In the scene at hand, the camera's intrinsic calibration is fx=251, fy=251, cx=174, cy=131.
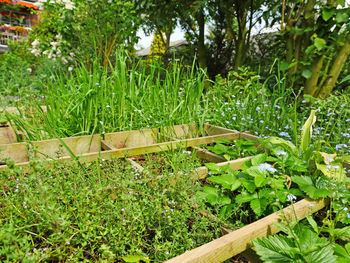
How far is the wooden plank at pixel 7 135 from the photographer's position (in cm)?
Result: 192

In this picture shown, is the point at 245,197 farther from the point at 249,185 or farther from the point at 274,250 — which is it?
the point at 274,250

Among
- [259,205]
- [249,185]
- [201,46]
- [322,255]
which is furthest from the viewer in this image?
Answer: [201,46]

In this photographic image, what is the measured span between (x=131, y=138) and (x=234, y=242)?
4.26 feet

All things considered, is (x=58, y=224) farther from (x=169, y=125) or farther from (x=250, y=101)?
(x=250, y=101)

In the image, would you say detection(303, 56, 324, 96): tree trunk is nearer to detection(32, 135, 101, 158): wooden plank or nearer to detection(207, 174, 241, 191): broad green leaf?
detection(207, 174, 241, 191): broad green leaf

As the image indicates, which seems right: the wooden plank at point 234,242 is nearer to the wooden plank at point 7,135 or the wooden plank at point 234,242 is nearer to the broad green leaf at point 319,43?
the wooden plank at point 7,135

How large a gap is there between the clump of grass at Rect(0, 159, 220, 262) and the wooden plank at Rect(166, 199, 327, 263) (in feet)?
0.32

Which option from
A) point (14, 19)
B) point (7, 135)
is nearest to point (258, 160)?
point (7, 135)

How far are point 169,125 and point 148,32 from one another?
6.71 metres

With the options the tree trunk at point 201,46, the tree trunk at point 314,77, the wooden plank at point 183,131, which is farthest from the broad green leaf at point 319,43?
the tree trunk at point 201,46

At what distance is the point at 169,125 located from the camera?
7.41ft

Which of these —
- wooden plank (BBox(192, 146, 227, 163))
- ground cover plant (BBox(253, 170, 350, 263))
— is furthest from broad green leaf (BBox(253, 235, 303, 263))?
wooden plank (BBox(192, 146, 227, 163))

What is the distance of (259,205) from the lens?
3.79ft

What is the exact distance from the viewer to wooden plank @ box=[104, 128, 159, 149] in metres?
1.91
